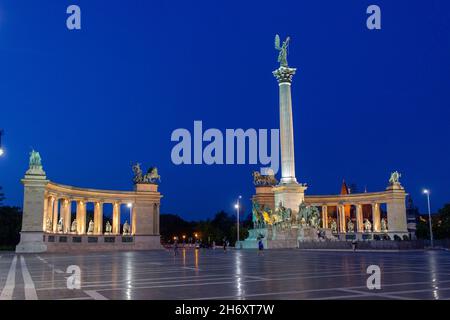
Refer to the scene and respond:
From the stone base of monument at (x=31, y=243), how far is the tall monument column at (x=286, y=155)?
113 feet

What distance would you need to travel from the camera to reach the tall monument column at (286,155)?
68.6 m

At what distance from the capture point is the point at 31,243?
65312 millimetres

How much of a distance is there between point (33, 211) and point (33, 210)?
0.15 meters

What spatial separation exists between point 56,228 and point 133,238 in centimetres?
1657

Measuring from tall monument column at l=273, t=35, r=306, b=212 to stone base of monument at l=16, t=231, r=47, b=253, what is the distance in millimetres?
34329

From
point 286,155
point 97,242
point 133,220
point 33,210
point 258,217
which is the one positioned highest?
point 286,155

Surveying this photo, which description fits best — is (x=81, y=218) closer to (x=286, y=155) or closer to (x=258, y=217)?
(x=258, y=217)

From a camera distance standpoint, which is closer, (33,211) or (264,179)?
(33,211)

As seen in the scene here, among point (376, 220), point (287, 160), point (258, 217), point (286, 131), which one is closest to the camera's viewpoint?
point (258, 217)

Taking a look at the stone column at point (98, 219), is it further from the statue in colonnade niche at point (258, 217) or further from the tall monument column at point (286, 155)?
the tall monument column at point (286, 155)

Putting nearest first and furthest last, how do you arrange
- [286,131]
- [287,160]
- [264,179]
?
[287,160] < [286,131] < [264,179]

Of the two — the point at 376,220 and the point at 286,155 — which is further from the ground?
the point at 286,155

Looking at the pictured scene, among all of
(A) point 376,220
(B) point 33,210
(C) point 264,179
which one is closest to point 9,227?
(B) point 33,210
